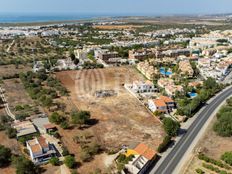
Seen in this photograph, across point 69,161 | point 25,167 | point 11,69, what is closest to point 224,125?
point 69,161

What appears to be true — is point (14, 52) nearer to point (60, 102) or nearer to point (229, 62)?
point (60, 102)

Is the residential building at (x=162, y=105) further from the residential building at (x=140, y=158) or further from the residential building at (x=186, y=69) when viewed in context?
the residential building at (x=186, y=69)

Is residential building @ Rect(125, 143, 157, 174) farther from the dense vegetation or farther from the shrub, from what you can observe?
the dense vegetation

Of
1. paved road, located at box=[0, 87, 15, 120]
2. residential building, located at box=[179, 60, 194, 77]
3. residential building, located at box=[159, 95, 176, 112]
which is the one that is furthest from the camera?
residential building, located at box=[179, 60, 194, 77]

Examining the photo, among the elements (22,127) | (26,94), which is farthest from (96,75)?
(22,127)

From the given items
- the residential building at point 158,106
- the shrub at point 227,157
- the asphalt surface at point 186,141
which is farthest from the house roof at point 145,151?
the residential building at point 158,106

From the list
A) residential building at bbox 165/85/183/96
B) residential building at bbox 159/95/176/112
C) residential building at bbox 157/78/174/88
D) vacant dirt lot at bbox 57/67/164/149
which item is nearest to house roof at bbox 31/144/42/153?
vacant dirt lot at bbox 57/67/164/149
